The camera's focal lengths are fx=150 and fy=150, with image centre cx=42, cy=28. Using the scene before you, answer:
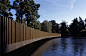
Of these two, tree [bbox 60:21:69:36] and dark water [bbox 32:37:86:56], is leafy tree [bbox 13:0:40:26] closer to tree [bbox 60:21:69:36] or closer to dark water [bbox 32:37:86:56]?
dark water [bbox 32:37:86:56]

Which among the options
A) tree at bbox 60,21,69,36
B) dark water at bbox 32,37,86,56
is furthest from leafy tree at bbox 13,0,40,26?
tree at bbox 60,21,69,36

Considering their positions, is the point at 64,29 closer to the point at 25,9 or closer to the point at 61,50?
the point at 25,9

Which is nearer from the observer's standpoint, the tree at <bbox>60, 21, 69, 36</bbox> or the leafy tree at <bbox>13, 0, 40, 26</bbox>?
the leafy tree at <bbox>13, 0, 40, 26</bbox>

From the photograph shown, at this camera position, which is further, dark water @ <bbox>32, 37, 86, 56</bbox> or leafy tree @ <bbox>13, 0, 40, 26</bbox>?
leafy tree @ <bbox>13, 0, 40, 26</bbox>

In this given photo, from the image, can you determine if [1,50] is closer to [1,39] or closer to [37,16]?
[1,39]

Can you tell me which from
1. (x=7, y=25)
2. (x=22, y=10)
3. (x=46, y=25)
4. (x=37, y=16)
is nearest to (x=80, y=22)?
(x=46, y=25)

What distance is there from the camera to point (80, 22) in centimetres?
15400

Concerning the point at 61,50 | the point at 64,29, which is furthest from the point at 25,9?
the point at 64,29

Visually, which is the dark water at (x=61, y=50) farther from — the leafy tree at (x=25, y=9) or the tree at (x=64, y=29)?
the tree at (x=64, y=29)

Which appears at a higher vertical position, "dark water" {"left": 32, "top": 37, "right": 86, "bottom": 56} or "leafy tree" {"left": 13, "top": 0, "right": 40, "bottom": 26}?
"leafy tree" {"left": 13, "top": 0, "right": 40, "bottom": 26}

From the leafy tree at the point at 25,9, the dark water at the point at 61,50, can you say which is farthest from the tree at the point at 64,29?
the dark water at the point at 61,50

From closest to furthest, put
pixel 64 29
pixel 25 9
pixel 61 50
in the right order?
1. pixel 61 50
2. pixel 25 9
3. pixel 64 29

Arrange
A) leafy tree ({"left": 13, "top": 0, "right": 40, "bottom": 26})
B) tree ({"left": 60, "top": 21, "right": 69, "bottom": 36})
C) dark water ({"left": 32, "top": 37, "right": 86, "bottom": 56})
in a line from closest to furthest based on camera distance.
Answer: dark water ({"left": 32, "top": 37, "right": 86, "bottom": 56}) < leafy tree ({"left": 13, "top": 0, "right": 40, "bottom": 26}) < tree ({"left": 60, "top": 21, "right": 69, "bottom": 36})

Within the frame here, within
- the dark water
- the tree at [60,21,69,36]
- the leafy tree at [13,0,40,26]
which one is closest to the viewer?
the dark water
